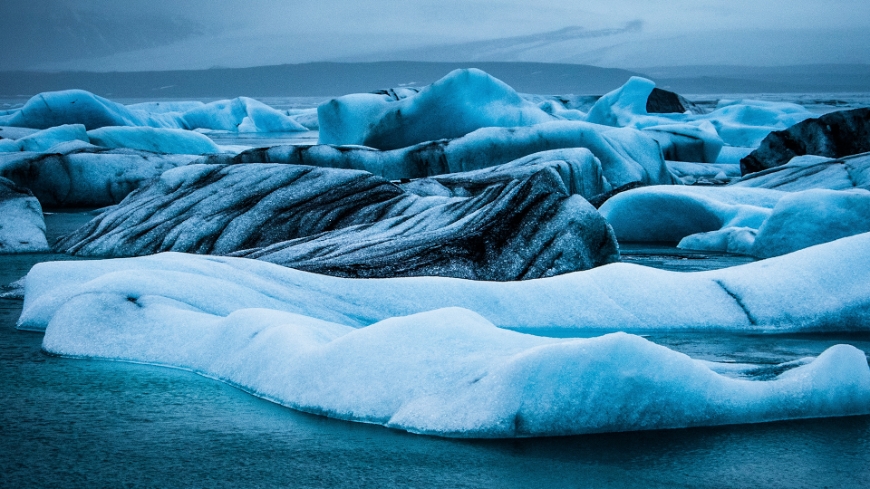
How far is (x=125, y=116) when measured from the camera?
19.8 meters

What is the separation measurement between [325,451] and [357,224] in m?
4.27

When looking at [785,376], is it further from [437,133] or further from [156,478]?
[437,133]

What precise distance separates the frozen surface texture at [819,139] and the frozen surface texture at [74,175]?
27.3 ft

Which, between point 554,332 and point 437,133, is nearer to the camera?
point 554,332

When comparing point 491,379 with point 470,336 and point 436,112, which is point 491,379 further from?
point 436,112

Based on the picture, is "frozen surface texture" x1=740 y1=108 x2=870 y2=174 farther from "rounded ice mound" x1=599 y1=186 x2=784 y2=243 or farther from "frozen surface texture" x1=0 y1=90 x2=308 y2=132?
"frozen surface texture" x1=0 y1=90 x2=308 y2=132

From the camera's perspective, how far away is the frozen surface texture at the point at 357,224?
5.56 meters

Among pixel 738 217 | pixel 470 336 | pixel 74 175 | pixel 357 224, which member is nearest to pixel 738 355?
pixel 470 336

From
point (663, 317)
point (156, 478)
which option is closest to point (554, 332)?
point (663, 317)

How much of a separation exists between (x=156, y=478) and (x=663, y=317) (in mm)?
2704

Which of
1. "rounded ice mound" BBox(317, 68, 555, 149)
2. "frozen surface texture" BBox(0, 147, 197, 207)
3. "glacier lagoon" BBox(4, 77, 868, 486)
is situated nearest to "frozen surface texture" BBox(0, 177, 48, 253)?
"glacier lagoon" BBox(4, 77, 868, 486)

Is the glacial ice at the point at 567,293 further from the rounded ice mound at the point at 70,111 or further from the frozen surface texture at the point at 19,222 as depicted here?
the rounded ice mound at the point at 70,111

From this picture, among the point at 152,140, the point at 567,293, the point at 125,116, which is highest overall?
the point at 567,293

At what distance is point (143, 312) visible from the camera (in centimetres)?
384
